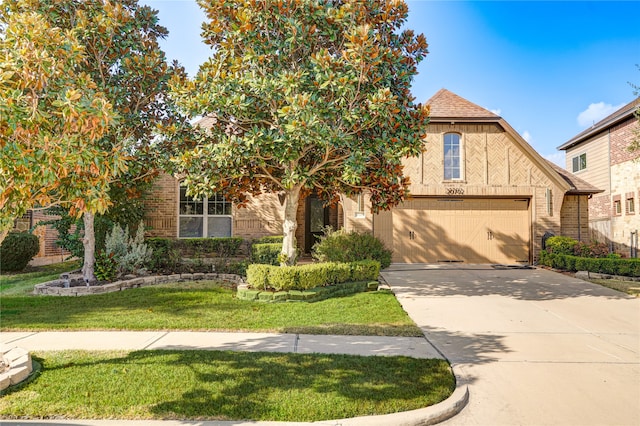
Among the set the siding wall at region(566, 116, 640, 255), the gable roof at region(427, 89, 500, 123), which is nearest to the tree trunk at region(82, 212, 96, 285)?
the gable roof at region(427, 89, 500, 123)

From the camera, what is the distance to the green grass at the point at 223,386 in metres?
3.67

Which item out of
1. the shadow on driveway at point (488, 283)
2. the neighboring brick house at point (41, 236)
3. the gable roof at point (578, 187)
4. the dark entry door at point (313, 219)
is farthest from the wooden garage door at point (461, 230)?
the neighboring brick house at point (41, 236)

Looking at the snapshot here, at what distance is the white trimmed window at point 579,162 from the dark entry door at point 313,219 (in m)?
19.9

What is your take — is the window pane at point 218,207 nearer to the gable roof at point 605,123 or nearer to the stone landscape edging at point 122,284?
the stone landscape edging at point 122,284

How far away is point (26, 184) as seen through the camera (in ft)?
13.6

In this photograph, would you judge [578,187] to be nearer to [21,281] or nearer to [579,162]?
[579,162]

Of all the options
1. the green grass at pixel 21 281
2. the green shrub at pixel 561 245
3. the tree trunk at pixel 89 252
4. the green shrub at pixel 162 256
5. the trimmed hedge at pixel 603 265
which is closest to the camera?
the green grass at pixel 21 281

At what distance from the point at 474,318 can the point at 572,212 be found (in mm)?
12558

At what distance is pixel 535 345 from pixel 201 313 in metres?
5.95

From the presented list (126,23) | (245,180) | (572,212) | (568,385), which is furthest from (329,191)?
(572,212)

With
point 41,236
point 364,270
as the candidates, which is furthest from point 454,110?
point 41,236

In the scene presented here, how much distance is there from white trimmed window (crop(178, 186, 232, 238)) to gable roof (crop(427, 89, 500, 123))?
9.37 m

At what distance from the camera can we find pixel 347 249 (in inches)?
464

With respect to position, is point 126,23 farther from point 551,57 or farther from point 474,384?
point 551,57
